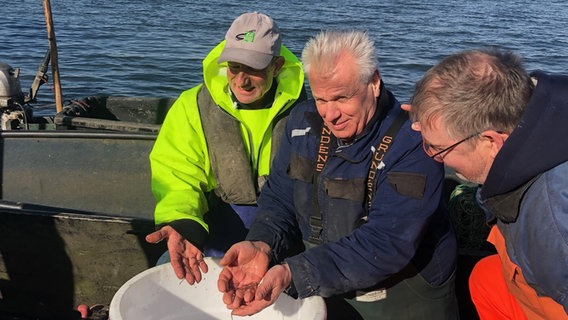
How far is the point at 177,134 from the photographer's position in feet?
10.7

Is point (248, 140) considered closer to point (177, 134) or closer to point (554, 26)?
point (177, 134)

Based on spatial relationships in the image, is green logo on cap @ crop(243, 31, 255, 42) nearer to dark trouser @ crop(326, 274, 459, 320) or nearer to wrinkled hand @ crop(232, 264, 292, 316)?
wrinkled hand @ crop(232, 264, 292, 316)

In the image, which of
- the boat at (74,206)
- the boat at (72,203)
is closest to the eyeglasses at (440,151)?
the boat at (74,206)

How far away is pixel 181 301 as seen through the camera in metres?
2.88

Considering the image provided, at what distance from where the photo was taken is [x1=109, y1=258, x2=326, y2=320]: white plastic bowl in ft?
8.25

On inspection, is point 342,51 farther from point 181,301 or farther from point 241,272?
point 181,301

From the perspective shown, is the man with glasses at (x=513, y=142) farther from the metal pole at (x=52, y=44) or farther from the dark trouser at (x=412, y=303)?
the metal pole at (x=52, y=44)

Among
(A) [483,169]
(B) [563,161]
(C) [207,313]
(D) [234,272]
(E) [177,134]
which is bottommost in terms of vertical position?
(C) [207,313]

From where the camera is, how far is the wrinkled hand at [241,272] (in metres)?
2.56

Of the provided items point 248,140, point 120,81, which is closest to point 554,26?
point 120,81

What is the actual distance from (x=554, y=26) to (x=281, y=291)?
643 inches

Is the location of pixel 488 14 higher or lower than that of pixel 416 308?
lower

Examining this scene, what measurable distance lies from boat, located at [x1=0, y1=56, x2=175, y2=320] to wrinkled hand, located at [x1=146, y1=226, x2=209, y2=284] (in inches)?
37.3

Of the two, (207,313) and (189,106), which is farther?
(189,106)
